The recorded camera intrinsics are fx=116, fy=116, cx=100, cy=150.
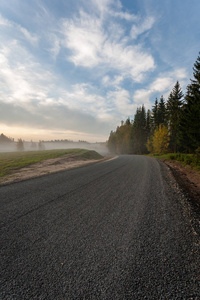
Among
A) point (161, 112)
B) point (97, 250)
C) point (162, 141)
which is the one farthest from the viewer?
point (161, 112)

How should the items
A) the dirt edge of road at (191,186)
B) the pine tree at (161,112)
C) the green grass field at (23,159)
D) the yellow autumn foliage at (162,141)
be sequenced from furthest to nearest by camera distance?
the pine tree at (161,112), the yellow autumn foliage at (162,141), the green grass field at (23,159), the dirt edge of road at (191,186)

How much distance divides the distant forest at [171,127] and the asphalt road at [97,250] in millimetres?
14383

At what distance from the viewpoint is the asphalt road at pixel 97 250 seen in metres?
1.42

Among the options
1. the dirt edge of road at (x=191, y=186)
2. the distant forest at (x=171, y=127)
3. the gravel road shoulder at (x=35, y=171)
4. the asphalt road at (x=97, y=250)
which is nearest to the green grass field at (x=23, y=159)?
the gravel road shoulder at (x=35, y=171)

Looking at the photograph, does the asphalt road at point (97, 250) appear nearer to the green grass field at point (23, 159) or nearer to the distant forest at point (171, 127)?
the green grass field at point (23, 159)

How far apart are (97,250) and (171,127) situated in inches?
1420

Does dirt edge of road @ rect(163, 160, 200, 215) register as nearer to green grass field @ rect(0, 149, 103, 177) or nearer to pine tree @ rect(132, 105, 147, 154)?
green grass field @ rect(0, 149, 103, 177)

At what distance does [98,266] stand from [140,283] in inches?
23.0

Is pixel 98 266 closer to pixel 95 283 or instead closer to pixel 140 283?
pixel 95 283

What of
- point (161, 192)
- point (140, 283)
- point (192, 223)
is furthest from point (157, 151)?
point (140, 283)

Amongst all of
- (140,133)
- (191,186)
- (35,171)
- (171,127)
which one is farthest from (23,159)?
(140,133)

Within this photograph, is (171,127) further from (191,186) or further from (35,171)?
(35,171)

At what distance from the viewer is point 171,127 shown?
31.4m

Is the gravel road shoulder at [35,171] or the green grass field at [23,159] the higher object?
the green grass field at [23,159]
